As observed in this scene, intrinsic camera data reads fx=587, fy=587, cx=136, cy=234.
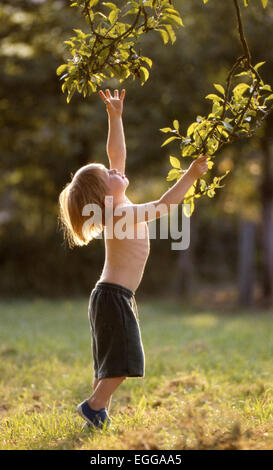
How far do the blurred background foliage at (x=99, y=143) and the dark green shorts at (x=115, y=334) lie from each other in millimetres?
10036

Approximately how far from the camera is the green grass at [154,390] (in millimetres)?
3021

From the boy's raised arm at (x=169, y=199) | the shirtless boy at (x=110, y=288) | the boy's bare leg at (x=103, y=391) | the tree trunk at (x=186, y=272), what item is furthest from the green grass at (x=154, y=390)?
the tree trunk at (x=186, y=272)

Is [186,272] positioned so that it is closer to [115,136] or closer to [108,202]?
[115,136]

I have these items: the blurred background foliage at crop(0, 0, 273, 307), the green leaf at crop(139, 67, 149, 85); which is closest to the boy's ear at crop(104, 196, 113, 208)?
the green leaf at crop(139, 67, 149, 85)

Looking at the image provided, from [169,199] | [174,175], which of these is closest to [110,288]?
[169,199]

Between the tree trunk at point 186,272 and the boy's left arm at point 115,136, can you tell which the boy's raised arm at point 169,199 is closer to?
the boy's left arm at point 115,136

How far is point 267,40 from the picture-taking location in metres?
12.7

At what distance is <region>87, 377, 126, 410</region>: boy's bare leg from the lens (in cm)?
337

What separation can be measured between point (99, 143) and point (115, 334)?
11573 millimetres

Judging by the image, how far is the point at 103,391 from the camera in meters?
3.38

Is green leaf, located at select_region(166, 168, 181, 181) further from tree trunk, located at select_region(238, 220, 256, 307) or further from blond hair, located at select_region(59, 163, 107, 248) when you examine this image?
tree trunk, located at select_region(238, 220, 256, 307)
